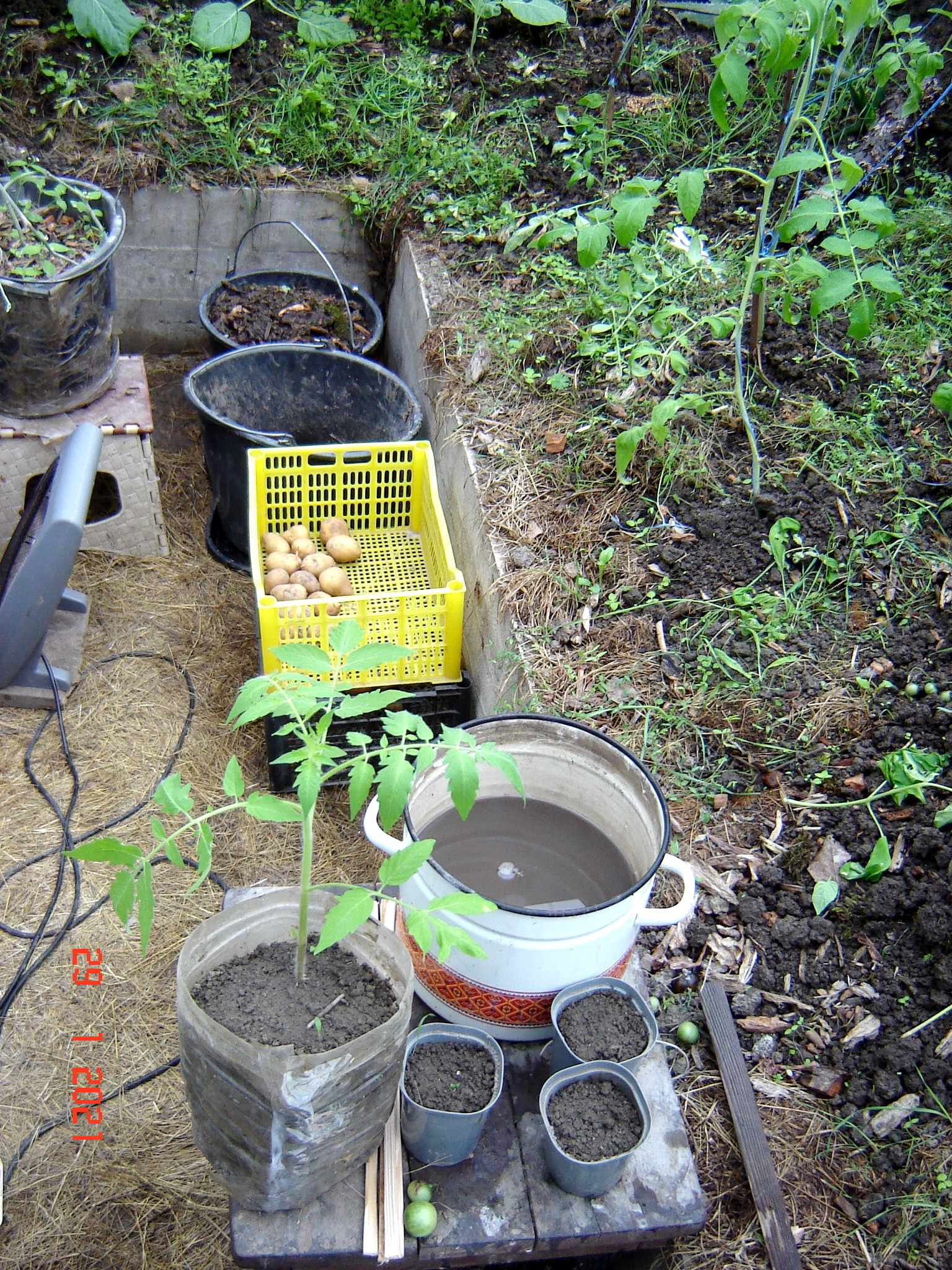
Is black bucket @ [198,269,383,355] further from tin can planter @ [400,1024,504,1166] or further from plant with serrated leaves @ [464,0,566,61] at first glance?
tin can planter @ [400,1024,504,1166]

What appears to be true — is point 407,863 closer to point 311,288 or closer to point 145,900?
point 145,900

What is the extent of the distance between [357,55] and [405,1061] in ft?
14.6

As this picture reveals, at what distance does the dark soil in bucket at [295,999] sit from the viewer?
1.31 meters

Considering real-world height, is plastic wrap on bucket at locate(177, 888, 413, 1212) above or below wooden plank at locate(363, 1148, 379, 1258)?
above

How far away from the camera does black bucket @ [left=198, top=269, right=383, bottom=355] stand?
3.73 meters

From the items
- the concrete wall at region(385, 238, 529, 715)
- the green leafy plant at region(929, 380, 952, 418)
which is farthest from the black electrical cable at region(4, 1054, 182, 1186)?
the green leafy plant at region(929, 380, 952, 418)

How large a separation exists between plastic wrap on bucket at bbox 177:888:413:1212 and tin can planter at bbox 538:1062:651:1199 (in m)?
0.25

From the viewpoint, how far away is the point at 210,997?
53.2 inches

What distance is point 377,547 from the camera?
3.08 m

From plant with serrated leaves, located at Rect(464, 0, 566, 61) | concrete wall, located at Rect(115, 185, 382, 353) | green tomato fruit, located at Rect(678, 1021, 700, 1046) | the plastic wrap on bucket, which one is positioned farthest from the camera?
plant with serrated leaves, located at Rect(464, 0, 566, 61)

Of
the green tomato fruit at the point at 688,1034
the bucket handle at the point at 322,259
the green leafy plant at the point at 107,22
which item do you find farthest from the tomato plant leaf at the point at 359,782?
the green leafy plant at the point at 107,22

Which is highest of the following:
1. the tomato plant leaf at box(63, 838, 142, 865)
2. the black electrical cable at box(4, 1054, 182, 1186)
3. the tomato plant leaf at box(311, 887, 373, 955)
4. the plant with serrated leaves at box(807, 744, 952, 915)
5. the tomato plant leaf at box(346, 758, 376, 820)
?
the tomato plant leaf at box(346, 758, 376, 820)

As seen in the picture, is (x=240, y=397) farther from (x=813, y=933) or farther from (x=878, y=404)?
(x=813, y=933)
